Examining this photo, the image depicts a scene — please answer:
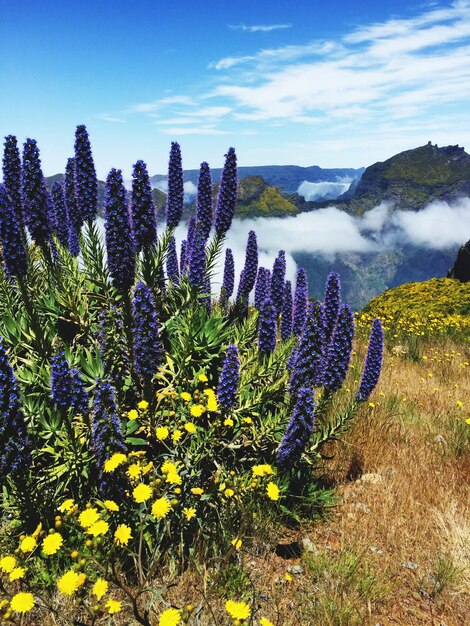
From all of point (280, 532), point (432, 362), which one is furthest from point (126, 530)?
point (432, 362)

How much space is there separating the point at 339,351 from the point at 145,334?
7.26 ft

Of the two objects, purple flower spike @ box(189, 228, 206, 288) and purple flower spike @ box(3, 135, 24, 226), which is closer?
purple flower spike @ box(3, 135, 24, 226)

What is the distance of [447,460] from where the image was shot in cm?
579

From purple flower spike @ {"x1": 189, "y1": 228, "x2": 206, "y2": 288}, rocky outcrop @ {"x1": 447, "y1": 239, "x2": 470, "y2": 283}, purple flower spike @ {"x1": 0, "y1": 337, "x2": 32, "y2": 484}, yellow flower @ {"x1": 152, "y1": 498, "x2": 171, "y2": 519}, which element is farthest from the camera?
rocky outcrop @ {"x1": 447, "y1": 239, "x2": 470, "y2": 283}

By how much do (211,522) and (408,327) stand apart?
12996mm

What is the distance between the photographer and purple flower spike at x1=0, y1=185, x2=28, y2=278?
171 inches

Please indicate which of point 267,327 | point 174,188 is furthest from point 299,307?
point 174,188

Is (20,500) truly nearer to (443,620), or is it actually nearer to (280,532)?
(280,532)

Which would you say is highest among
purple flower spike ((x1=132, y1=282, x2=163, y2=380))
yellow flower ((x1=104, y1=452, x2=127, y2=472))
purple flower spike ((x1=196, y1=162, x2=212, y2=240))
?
purple flower spike ((x1=196, y1=162, x2=212, y2=240))

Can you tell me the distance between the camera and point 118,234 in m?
4.32

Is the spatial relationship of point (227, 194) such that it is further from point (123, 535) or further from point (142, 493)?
point (123, 535)

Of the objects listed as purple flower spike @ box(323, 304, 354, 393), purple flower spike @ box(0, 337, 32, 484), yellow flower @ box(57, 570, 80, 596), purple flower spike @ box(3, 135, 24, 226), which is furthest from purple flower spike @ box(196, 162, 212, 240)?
yellow flower @ box(57, 570, 80, 596)

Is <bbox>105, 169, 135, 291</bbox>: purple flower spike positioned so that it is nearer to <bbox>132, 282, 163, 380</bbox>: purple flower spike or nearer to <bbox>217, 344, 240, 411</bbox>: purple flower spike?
<bbox>132, 282, 163, 380</bbox>: purple flower spike

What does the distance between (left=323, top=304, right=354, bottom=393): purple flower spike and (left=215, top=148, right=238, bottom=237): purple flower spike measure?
251cm
